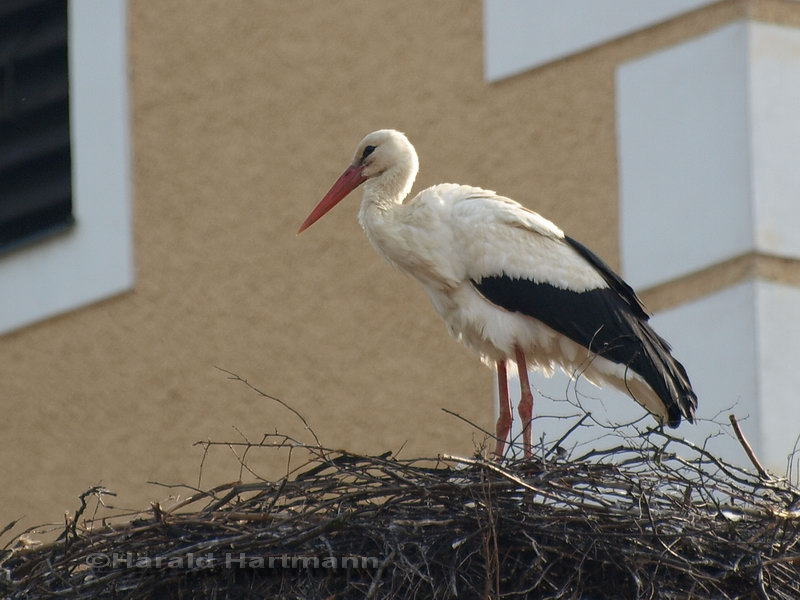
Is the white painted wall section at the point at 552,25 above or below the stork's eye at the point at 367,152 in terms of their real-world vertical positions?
above

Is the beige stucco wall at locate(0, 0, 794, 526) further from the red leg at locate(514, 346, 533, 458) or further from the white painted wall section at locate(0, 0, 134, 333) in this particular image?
the red leg at locate(514, 346, 533, 458)

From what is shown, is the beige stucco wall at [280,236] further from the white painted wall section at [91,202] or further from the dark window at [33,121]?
the dark window at [33,121]

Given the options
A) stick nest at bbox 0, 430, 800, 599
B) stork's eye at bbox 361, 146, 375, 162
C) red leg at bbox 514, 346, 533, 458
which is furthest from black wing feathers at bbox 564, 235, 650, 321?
stick nest at bbox 0, 430, 800, 599

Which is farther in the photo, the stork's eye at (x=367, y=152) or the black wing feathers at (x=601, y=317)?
the stork's eye at (x=367, y=152)

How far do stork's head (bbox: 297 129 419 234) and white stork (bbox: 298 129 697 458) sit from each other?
0.14 meters

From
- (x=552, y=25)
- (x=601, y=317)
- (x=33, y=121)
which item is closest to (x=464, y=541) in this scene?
(x=601, y=317)

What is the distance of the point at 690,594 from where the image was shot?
27.6ft

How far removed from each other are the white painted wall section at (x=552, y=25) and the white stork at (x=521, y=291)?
5.32 feet

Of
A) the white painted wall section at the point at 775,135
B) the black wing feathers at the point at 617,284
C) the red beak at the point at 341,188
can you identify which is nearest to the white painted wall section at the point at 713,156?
the white painted wall section at the point at 775,135

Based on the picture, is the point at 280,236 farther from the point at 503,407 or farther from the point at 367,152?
the point at 503,407

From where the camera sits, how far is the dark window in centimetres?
1309

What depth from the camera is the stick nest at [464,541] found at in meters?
8.47

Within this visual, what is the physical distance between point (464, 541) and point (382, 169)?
208cm

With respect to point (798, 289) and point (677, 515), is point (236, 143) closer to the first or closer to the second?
point (798, 289)
